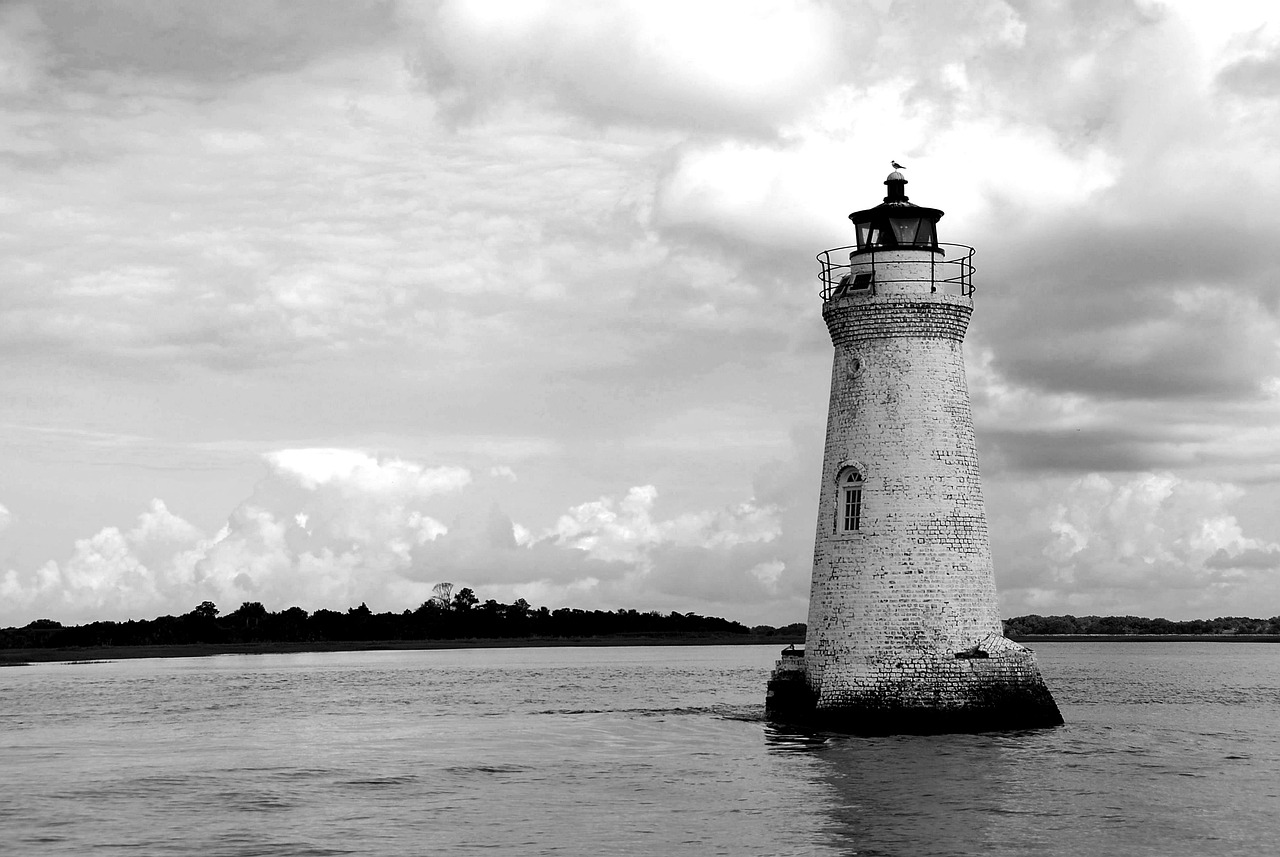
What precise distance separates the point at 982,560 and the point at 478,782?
41.3ft

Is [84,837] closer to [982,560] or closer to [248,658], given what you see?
[982,560]

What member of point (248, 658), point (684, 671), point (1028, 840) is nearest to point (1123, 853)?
point (1028, 840)

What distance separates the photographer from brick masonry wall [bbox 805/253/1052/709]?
1250 inches

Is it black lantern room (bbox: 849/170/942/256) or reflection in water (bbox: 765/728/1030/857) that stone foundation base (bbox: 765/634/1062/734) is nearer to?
reflection in water (bbox: 765/728/1030/857)

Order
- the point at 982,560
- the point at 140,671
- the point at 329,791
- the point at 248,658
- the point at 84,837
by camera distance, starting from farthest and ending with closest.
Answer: the point at 248,658, the point at 140,671, the point at 982,560, the point at 329,791, the point at 84,837

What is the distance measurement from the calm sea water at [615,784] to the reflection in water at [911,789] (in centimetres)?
8

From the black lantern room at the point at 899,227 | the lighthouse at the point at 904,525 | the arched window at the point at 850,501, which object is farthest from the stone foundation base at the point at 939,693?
the black lantern room at the point at 899,227

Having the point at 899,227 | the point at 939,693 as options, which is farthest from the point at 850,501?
the point at 899,227

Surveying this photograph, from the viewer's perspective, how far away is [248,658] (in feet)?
391

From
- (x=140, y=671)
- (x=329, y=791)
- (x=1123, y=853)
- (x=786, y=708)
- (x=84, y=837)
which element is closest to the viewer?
(x=1123, y=853)

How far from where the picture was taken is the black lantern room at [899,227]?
1331 inches

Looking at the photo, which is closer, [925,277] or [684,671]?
[925,277]

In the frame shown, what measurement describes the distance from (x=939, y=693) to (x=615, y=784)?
26.4 feet

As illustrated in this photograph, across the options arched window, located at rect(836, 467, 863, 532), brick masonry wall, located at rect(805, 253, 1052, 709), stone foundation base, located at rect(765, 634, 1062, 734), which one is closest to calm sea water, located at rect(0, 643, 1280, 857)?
stone foundation base, located at rect(765, 634, 1062, 734)
